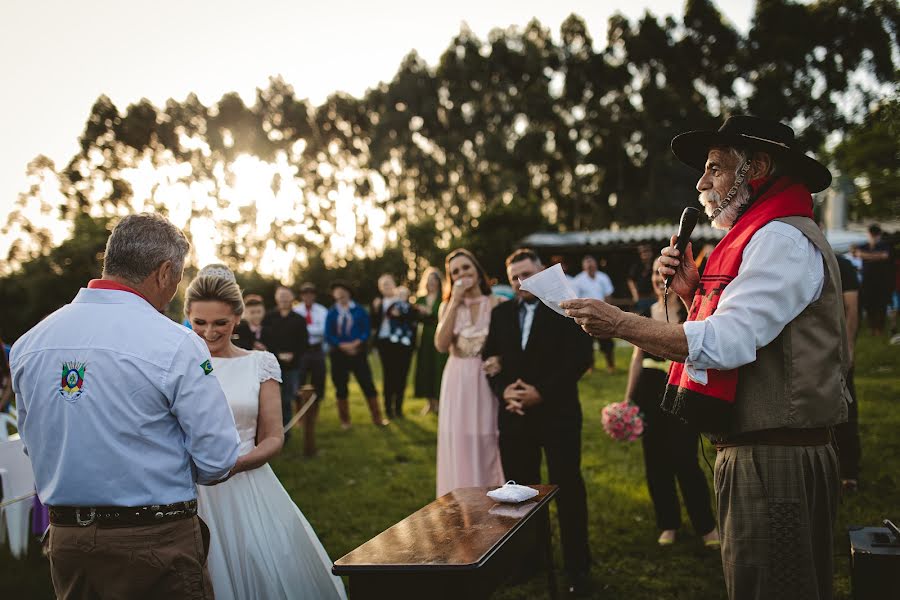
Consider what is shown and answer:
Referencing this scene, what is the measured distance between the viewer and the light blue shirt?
245 cm

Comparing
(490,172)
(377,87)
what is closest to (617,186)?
(490,172)

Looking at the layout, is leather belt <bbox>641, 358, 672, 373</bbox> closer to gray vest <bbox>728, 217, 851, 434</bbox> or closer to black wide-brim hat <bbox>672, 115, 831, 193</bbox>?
black wide-brim hat <bbox>672, 115, 831, 193</bbox>

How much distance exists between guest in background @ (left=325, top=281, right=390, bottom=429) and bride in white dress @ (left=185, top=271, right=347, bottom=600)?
696cm

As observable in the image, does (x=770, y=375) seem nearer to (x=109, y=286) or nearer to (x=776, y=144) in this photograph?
(x=776, y=144)

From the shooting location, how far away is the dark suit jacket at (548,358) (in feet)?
17.3

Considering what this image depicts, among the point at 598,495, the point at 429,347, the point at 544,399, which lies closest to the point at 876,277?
the point at 429,347

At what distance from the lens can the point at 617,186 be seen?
112 ft

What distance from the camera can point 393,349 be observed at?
11.8 meters

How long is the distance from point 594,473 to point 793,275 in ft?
18.4

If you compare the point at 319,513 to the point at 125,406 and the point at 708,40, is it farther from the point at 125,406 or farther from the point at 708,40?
the point at 708,40

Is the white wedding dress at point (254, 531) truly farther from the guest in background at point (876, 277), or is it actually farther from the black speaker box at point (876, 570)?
the guest in background at point (876, 277)

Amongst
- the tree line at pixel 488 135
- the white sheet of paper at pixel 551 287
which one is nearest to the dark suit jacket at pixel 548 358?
the white sheet of paper at pixel 551 287

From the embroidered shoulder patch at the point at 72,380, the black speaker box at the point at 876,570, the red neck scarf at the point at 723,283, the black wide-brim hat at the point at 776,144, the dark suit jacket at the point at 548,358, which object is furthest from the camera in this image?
the dark suit jacket at the point at 548,358

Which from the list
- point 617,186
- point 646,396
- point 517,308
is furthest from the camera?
point 617,186
